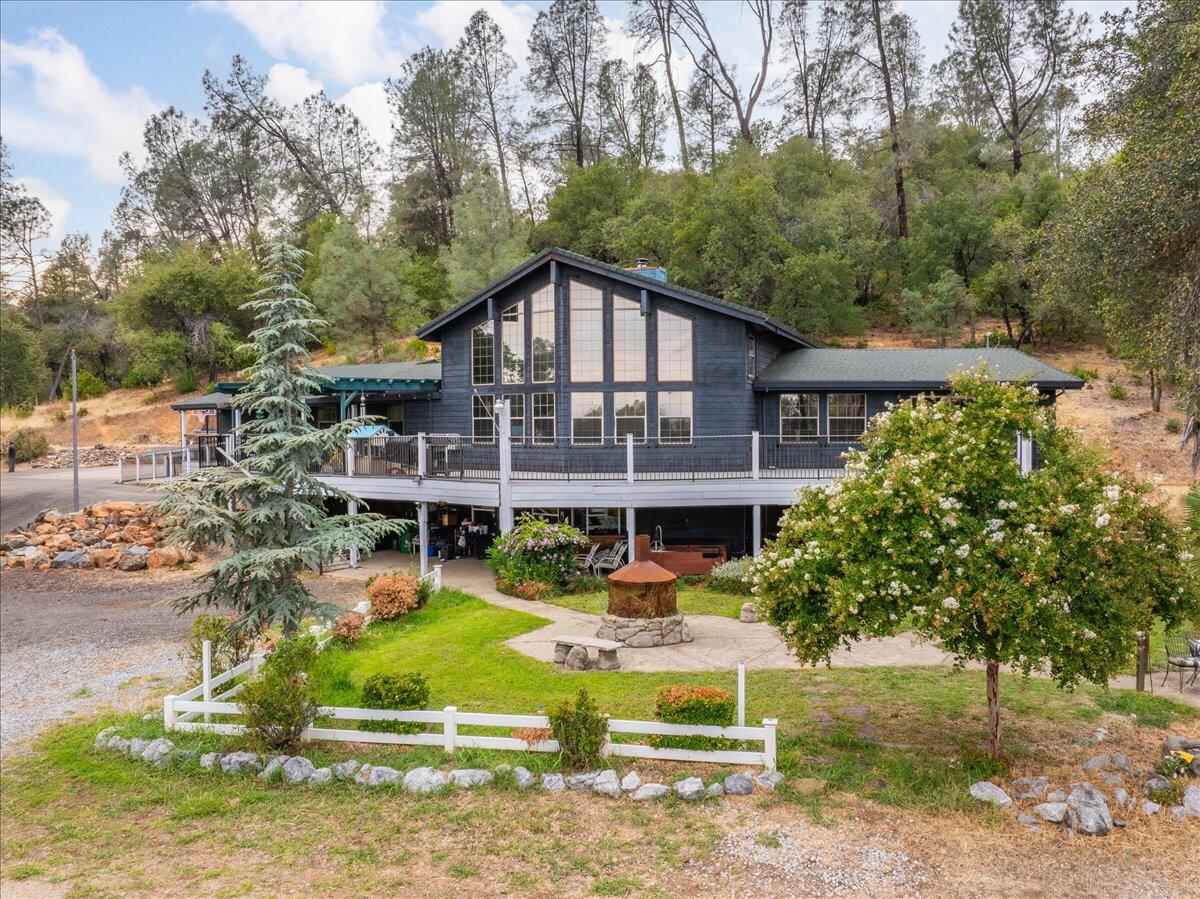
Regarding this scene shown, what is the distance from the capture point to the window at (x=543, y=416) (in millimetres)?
20203

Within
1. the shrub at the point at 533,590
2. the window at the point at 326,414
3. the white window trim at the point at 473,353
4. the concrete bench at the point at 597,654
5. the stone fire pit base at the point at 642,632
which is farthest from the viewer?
the window at the point at 326,414

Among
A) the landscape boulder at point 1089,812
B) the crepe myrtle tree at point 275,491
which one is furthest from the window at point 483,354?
the landscape boulder at point 1089,812

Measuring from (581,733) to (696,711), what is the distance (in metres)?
1.29

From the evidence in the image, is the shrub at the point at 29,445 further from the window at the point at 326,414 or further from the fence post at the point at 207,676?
the fence post at the point at 207,676

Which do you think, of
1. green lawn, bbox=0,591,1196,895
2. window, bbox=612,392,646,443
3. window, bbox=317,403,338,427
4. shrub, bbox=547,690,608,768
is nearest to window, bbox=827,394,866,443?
window, bbox=612,392,646,443

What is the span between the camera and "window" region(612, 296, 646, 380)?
19.5 meters

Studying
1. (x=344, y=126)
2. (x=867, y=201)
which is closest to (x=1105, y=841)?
(x=867, y=201)

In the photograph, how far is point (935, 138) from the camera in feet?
A: 130

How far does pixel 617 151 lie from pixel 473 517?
31.1 metres

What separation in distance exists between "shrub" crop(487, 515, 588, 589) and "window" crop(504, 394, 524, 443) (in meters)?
3.94

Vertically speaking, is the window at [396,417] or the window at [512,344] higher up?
the window at [512,344]

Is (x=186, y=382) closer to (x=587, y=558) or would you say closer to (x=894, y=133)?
(x=587, y=558)

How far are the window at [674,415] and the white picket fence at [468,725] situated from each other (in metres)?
11.0

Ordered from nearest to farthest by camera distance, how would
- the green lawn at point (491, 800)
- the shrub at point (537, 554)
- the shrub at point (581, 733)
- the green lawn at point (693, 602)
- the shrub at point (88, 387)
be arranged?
1. the green lawn at point (491, 800)
2. the shrub at point (581, 733)
3. the green lawn at point (693, 602)
4. the shrub at point (537, 554)
5. the shrub at point (88, 387)
